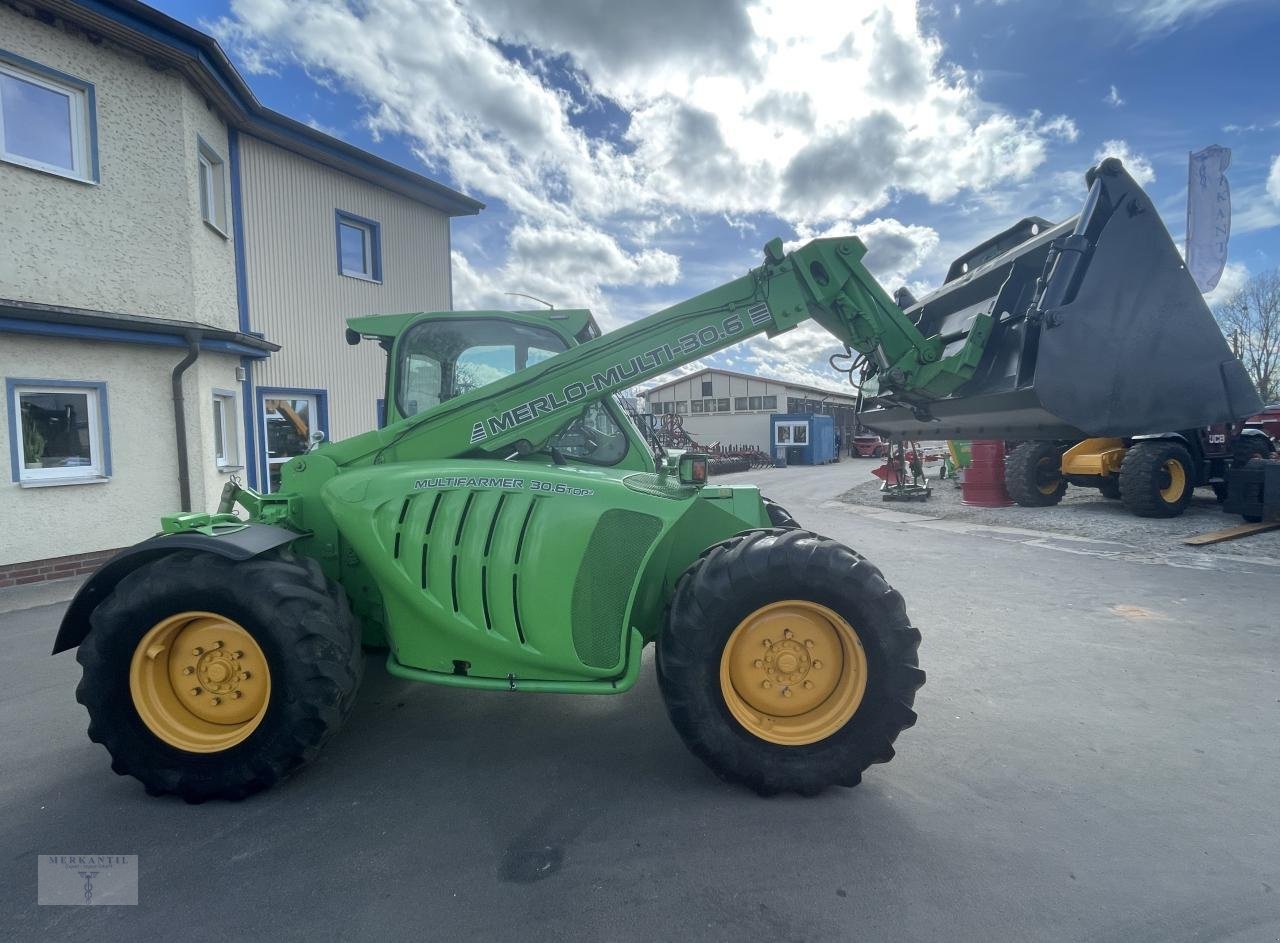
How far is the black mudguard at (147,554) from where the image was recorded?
9.40ft

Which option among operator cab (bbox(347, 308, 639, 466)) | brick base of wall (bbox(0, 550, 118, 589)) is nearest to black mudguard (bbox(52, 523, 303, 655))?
operator cab (bbox(347, 308, 639, 466))

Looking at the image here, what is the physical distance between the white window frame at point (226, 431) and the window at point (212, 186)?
2423 mm

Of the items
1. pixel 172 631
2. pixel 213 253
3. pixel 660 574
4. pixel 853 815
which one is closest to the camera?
pixel 853 815

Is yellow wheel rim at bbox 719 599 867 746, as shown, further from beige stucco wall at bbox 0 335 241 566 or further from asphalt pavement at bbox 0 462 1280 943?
beige stucco wall at bbox 0 335 241 566

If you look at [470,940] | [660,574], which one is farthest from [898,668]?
[470,940]

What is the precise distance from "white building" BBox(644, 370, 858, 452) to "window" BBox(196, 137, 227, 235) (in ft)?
102

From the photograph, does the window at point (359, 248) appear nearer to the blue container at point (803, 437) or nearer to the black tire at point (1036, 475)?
the black tire at point (1036, 475)

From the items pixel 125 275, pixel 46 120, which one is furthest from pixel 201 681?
pixel 46 120

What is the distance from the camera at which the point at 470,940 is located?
210cm

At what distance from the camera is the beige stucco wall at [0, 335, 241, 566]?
7.04 meters

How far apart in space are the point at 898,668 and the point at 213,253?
10.3 m

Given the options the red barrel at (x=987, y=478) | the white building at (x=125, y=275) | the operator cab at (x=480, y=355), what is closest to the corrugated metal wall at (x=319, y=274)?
the white building at (x=125, y=275)

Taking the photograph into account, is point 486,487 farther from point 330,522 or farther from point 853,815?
point 853,815

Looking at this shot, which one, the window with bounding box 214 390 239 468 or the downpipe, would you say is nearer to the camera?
the downpipe
